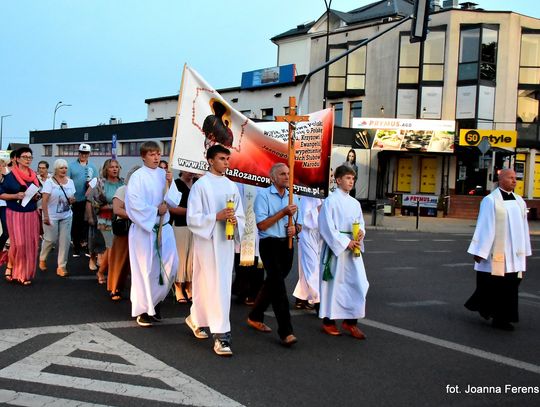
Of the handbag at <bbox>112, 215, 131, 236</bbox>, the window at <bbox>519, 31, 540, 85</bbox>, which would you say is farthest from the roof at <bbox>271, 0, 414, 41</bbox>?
the handbag at <bbox>112, 215, 131, 236</bbox>

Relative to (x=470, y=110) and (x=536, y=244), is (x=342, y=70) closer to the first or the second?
(x=470, y=110)

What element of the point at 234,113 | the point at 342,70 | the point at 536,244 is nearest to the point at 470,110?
the point at 342,70

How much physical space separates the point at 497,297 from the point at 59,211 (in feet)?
21.8

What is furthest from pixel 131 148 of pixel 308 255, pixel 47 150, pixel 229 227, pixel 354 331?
pixel 229 227

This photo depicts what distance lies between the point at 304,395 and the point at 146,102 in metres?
51.4

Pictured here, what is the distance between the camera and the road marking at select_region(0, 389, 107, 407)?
3.98 m

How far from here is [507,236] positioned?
7.14 m

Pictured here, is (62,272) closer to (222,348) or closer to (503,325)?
(222,348)

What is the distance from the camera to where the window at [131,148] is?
1599 inches

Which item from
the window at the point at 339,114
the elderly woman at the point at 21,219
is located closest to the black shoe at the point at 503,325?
the elderly woman at the point at 21,219

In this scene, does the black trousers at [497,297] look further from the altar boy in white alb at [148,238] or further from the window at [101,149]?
the window at [101,149]

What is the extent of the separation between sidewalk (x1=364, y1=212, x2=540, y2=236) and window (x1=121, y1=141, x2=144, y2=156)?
1846 centimetres

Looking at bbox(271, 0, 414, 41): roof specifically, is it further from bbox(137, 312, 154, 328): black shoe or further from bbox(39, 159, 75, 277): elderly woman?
bbox(137, 312, 154, 328): black shoe

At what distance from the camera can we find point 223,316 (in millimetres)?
5402
